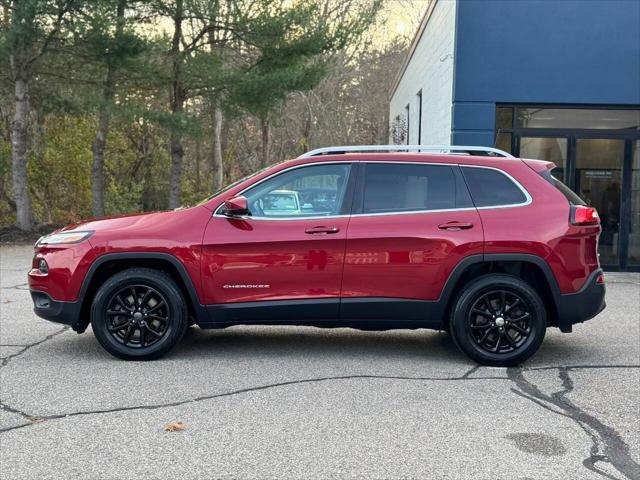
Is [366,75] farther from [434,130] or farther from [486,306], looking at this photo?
[486,306]

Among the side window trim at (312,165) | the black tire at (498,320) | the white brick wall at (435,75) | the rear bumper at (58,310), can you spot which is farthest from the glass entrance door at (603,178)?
the rear bumper at (58,310)

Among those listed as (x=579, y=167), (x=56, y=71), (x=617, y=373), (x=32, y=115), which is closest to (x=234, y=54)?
(x=56, y=71)

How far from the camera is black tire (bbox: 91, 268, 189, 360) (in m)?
5.40

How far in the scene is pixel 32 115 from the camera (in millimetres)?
22359

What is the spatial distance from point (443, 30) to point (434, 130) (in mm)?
2093

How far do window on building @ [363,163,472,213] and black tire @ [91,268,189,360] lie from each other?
1815 millimetres

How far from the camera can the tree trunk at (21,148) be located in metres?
17.7

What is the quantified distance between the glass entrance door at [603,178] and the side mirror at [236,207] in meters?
8.22

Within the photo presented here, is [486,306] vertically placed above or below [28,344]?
above

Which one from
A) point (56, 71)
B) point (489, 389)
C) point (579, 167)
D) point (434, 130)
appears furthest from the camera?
point (56, 71)

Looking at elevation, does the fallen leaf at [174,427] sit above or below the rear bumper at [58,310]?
below

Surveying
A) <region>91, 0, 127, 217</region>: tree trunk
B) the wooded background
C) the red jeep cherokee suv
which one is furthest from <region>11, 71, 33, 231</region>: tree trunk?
the red jeep cherokee suv

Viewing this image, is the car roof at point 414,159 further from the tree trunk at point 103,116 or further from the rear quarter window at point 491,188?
the tree trunk at point 103,116

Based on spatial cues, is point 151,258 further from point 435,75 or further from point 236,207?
point 435,75
